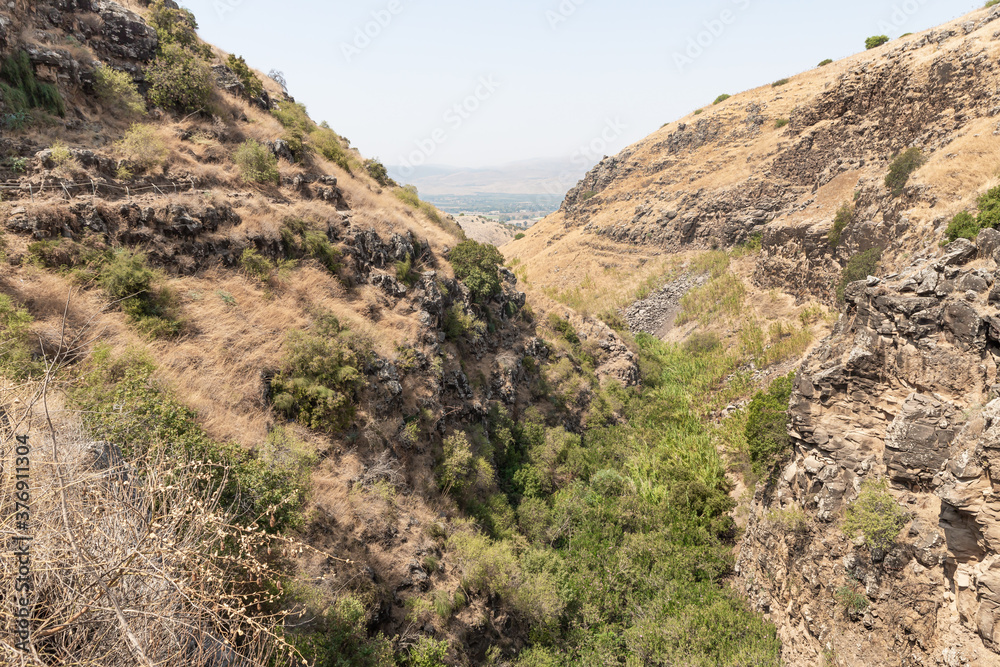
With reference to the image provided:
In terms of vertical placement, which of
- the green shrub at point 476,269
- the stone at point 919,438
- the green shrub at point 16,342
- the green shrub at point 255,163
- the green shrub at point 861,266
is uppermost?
the green shrub at point 255,163

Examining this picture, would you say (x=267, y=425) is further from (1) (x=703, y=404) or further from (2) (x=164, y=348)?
(1) (x=703, y=404)

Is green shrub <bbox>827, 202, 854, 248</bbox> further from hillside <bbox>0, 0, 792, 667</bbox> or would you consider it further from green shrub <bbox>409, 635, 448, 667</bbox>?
green shrub <bbox>409, 635, 448, 667</bbox>

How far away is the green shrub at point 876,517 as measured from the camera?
34.4 ft

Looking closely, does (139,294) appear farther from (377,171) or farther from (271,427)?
(377,171)

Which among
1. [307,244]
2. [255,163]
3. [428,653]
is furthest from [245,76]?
[428,653]

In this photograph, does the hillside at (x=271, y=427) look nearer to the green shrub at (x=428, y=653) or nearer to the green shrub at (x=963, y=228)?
the green shrub at (x=428, y=653)

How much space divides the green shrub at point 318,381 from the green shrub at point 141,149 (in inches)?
350

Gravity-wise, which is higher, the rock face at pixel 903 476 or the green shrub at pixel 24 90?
the green shrub at pixel 24 90

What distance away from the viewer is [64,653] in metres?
4.11

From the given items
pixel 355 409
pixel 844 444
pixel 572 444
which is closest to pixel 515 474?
pixel 572 444

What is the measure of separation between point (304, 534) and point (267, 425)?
10.7 ft

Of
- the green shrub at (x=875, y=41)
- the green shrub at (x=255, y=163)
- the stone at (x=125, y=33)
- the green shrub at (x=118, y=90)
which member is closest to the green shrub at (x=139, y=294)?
the green shrub at (x=255, y=163)

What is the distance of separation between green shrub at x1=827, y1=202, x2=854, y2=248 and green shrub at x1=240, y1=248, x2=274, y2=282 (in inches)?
1242

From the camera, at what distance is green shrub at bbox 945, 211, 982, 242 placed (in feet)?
46.9
